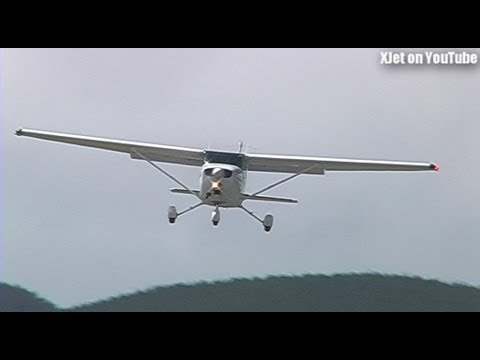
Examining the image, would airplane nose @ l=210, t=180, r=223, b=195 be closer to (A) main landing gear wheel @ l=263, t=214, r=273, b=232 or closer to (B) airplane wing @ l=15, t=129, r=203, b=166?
(B) airplane wing @ l=15, t=129, r=203, b=166

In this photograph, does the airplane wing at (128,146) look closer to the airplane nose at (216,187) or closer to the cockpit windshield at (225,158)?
the cockpit windshield at (225,158)

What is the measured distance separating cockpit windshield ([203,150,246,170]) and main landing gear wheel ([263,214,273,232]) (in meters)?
0.99

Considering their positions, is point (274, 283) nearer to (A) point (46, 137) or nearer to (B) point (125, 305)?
(B) point (125, 305)

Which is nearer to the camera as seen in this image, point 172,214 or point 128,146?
point 172,214

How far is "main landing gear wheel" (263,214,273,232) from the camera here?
11070 millimetres

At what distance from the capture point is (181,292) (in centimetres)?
1670

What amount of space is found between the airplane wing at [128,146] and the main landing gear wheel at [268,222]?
1.25 meters

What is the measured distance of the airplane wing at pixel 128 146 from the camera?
1111 centimetres

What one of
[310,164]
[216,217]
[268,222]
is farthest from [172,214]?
[310,164]

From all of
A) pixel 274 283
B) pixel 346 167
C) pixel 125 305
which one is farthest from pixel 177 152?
pixel 274 283

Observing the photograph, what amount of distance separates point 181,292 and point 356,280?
4085mm

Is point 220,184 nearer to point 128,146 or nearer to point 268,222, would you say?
point 268,222

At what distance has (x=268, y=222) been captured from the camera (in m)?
11.1

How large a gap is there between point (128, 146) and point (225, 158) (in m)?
1.71
